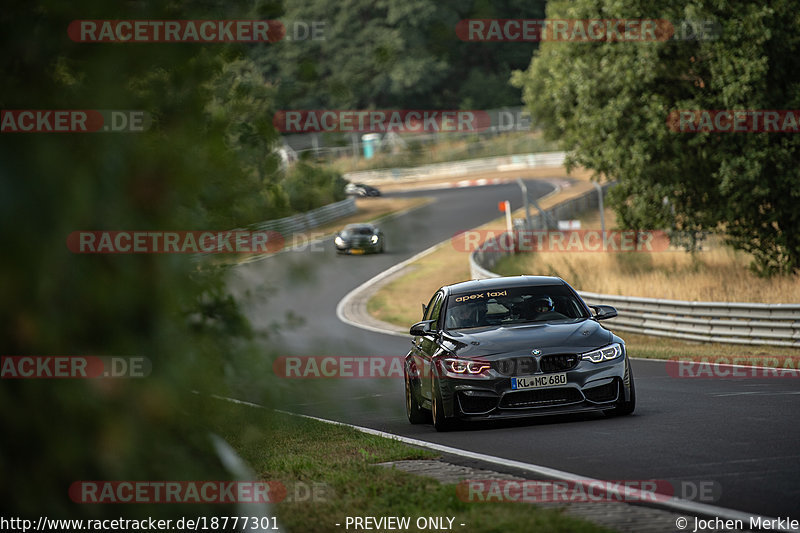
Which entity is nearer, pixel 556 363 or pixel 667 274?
pixel 556 363

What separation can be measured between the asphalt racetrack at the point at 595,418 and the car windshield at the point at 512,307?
46.4 inches

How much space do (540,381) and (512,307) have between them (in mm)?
1714

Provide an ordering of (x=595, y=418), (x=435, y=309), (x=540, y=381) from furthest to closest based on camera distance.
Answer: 1. (x=435, y=309)
2. (x=595, y=418)
3. (x=540, y=381)

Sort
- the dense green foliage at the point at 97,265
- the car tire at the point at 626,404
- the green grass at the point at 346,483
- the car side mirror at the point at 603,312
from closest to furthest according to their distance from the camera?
the dense green foliage at the point at 97,265 → the green grass at the point at 346,483 → the car tire at the point at 626,404 → the car side mirror at the point at 603,312

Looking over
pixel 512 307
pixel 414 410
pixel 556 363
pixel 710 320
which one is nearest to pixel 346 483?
pixel 556 363

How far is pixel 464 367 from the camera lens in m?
12.0

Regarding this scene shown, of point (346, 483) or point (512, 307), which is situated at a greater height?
point (512, 307)

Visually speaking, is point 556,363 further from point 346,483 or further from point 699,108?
point 699,108

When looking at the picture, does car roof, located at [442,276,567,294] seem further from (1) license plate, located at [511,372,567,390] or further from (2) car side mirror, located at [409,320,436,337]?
(1) license plate, located at [511,372,567,390]

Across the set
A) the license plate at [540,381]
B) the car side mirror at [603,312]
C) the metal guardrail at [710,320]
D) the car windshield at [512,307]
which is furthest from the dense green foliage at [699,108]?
the license plate at [540,381]

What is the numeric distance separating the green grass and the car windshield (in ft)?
8.55

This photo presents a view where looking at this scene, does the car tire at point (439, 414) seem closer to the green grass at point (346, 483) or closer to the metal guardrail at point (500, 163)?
the green grass at point (346, 483)

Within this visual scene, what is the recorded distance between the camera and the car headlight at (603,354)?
11.9m

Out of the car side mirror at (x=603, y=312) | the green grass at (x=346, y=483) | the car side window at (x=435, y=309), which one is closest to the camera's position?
the green grass at (x=346, y=483)
